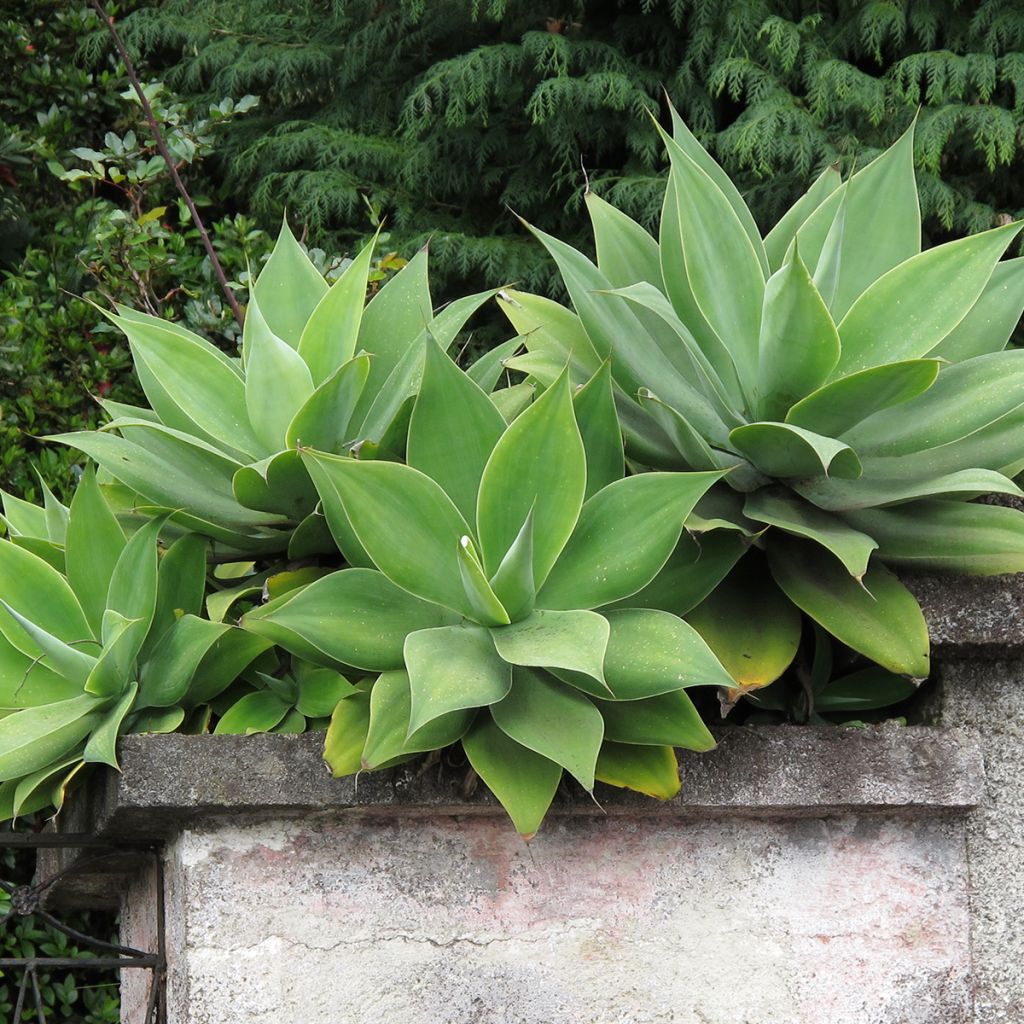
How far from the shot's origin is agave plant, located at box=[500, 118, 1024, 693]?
5.42 ft

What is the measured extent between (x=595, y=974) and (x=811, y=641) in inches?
22.0

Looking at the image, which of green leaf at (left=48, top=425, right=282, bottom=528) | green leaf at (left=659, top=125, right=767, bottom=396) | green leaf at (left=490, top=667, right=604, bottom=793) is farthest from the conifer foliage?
green leaf at (left=490, top=667, right=604, bottom=793)

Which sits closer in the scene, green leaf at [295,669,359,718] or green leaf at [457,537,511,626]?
green leaf at [457,537,511,626]

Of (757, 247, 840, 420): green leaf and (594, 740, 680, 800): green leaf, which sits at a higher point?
(757, 247, 840, 420): green leaf

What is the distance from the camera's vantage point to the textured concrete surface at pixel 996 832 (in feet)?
5.73

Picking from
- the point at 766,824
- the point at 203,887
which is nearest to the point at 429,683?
the point at 203,887

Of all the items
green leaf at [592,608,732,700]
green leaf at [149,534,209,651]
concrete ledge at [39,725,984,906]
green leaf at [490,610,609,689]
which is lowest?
concrete ledge at [39,725,984,906]

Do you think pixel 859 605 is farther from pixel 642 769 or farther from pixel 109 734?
pixel 109 734

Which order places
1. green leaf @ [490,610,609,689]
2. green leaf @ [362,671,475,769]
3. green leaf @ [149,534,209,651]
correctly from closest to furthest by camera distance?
1. green leaf @ [490,610,609,689]
2. green leaf @ [362,671,475,769]
3. green leaf @ [149,534,209,651]

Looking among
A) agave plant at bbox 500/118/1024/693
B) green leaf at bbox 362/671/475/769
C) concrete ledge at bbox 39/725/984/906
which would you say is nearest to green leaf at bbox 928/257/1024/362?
agave plant at bbox 500/118/1024/693

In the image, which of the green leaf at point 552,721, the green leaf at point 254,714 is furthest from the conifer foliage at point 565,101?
the green leaf at point 552,721

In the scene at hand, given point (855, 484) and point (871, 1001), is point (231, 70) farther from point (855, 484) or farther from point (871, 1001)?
point (871, 1001)

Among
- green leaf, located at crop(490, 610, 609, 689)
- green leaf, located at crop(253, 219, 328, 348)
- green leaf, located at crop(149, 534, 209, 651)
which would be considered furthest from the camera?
green leaf, located at crop(253, 219, 328, 348)

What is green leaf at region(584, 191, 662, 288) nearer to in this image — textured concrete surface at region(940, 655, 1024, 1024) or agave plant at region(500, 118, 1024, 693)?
agave plant at region(500, 118, 1024, 693)
